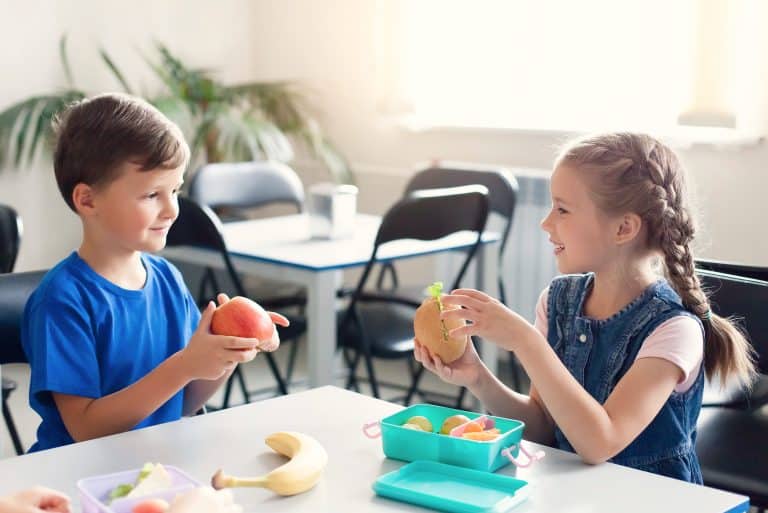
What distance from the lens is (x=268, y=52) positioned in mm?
5504

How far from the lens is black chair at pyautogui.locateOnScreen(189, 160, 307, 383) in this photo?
405 cm

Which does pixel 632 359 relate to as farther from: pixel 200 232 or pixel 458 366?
pixel 200 232

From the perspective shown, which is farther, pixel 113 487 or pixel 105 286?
pixel 105 286

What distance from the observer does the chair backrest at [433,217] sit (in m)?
3.31

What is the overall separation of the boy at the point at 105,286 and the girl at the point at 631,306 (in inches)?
20.4

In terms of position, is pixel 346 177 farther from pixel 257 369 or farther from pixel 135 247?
pixel 135 247

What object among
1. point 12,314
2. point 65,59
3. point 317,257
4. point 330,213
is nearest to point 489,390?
point 12,314

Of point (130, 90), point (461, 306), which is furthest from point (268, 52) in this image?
point (461, 306)

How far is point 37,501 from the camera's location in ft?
4.07

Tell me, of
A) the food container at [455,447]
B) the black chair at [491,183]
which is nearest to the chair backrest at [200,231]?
the black chair at [491,183]

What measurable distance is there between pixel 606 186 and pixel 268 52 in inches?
154

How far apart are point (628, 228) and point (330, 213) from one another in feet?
5.94

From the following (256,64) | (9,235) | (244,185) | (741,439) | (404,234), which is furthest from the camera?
(256,64)

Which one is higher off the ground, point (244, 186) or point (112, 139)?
point (112, 139)
